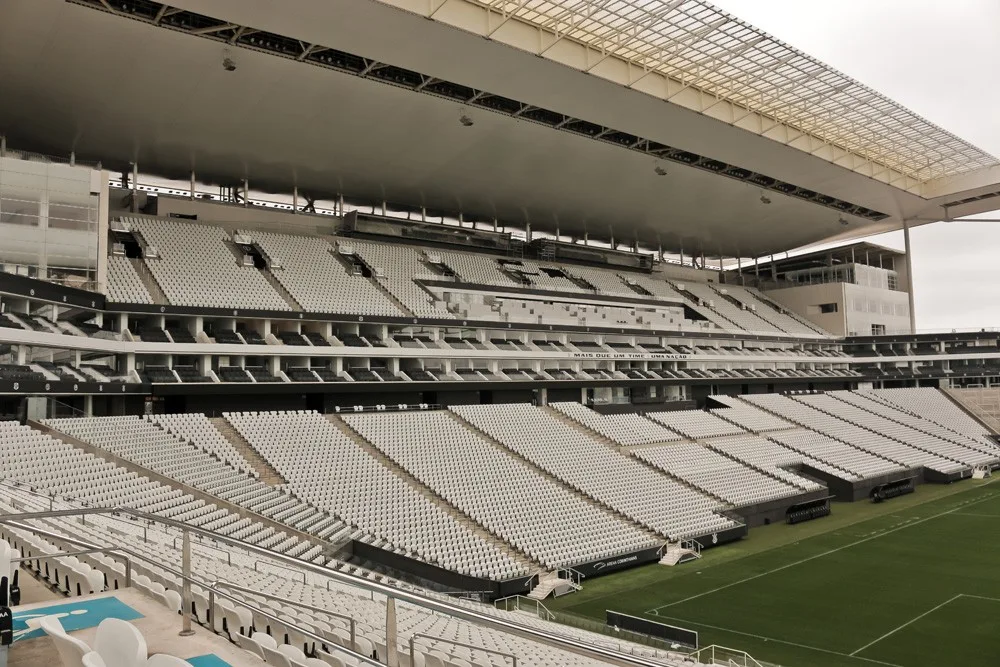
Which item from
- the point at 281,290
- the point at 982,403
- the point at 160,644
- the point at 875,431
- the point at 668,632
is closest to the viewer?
the point at 160,644

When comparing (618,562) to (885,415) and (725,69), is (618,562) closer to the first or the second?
(725,69)

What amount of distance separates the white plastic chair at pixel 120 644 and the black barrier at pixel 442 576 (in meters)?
16.8

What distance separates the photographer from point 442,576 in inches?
818

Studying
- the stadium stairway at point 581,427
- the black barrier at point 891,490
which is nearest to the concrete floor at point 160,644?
the stadium stairway at point 581,427

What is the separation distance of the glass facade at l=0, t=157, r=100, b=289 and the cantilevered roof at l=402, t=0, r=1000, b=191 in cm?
1400

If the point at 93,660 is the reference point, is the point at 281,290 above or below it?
above

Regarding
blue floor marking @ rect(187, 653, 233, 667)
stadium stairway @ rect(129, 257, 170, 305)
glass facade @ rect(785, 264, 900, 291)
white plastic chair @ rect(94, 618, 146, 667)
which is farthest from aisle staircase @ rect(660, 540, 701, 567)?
glass facade @ rect(785, 264, 900, 291)

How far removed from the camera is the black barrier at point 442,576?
20.5 metres

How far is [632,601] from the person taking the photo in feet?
69.2

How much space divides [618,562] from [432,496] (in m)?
6.80

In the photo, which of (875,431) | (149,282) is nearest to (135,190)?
(149,282)

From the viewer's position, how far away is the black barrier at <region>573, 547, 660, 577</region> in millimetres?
23406

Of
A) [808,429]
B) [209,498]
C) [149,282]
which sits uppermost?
[149,282]

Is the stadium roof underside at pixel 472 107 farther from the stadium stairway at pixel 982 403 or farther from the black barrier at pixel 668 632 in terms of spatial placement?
the black barrier at pixel 668 632
